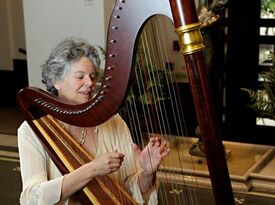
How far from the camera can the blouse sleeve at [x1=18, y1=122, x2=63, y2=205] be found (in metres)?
1.34

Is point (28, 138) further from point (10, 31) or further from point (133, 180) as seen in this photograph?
point (10, 31)

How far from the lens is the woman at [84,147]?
131 centimetres

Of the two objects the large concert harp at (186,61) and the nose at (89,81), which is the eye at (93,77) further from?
the large concert harp at (186,61)

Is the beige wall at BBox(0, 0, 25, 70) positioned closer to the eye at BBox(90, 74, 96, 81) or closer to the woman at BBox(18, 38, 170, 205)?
the woman at BBox(18, 38, 170, 205)

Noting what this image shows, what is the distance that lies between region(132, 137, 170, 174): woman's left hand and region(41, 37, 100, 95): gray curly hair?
0.31m

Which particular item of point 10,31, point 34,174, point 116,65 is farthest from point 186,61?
point 10,31

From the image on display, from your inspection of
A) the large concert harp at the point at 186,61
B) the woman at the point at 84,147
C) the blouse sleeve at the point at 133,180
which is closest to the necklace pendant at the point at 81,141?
the woman at the point at 84,147

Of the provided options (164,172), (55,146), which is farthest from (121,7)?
(164,172)

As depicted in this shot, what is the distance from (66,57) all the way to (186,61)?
0.71 meters

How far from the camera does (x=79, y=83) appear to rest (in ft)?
4.64

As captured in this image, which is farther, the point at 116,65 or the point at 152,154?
the point at 152,154

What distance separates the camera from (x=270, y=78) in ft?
10.0

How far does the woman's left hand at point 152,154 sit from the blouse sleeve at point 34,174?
0.75ft

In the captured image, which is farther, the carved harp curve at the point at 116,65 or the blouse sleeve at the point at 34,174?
the blouse sleeve at the point at 34,174
